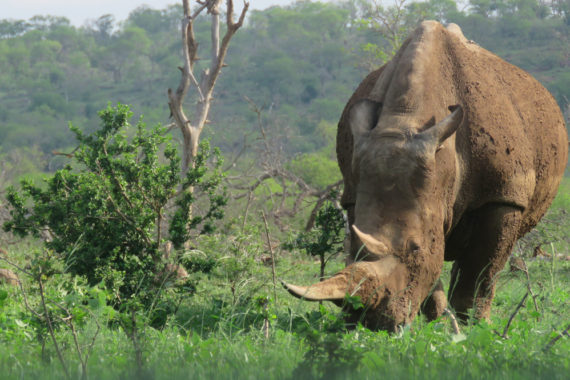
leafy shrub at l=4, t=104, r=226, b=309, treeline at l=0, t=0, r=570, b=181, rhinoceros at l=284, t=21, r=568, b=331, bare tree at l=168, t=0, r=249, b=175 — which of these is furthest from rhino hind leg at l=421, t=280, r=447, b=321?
treeline at l=0, t=0, r=570, b=181

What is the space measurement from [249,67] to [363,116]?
58815 mm

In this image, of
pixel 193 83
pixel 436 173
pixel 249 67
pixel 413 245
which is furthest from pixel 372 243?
pixel 249 67

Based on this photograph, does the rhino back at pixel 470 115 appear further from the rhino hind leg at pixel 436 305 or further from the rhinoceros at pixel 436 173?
the rhino hind leg at pixel 436 305

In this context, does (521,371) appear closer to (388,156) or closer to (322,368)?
(322,368)

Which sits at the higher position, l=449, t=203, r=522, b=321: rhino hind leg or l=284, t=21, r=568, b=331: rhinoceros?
l=284, t=21, r=568, b=331: rhinoceros

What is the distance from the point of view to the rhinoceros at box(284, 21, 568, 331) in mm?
4438

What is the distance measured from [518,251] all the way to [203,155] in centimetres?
685

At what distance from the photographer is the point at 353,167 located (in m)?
5.03

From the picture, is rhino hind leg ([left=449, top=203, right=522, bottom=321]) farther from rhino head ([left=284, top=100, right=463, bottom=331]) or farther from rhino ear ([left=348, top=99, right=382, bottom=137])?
rhino ear ([left=348, top=99, right=382, bottom=137])

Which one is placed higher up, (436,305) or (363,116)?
(363,116)

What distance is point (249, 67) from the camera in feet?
207

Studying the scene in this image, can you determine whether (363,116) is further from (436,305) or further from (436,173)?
(436,305)

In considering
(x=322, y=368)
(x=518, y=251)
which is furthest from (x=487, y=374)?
(x=518, y=251)

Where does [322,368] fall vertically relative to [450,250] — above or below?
above
